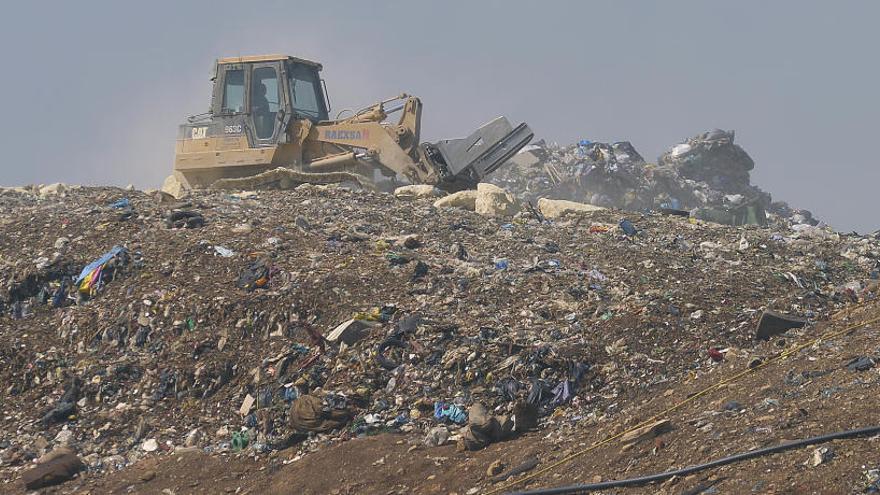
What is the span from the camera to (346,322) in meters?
9.08

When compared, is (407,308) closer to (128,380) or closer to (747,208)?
(128,380)

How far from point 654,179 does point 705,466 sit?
16.8 metres

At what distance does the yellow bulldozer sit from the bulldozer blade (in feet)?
0.05

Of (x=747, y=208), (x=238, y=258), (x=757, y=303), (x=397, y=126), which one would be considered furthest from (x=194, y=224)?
→ (x=747, y=208)

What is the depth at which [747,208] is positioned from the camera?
2005 centimetres

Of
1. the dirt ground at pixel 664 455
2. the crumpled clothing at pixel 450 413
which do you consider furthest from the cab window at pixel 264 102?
the crumpled clothing at pixel 450 413

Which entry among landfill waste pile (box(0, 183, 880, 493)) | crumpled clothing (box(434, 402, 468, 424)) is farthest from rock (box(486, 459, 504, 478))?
crumpled clothing (box(434, 402, 468, 424))

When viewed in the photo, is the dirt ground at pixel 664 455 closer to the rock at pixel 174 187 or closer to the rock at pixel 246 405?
the rock at pixel 246 405

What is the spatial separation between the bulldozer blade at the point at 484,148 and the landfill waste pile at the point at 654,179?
17.7 ft


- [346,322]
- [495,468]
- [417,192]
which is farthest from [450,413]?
[417,192]

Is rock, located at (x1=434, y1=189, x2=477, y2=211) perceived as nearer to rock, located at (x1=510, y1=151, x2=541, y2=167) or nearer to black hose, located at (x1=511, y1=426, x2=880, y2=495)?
rock, located at (x1=510, y1=151, x2=541, y2=167)

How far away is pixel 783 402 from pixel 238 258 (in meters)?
5.87

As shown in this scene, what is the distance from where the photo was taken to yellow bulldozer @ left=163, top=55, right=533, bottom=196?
15836mm

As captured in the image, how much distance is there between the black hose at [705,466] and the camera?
548 centimetres
